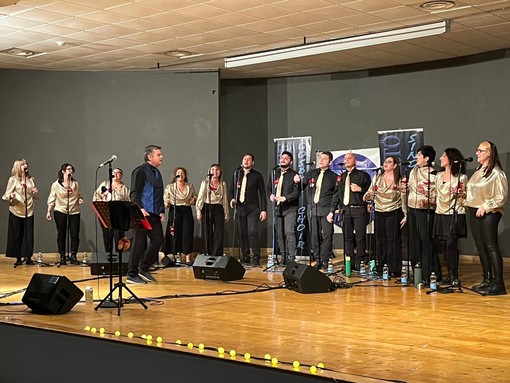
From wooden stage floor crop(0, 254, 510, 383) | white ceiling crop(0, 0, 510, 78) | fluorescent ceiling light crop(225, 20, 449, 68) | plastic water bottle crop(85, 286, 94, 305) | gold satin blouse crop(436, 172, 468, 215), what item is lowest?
wooden stage floor crop(0, 254, 510, 383)

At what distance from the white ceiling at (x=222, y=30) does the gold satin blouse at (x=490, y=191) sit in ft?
7.00

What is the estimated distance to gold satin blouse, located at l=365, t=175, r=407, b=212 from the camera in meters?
9.20

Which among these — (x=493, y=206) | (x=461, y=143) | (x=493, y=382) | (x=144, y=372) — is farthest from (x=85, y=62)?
(x=493, y=382)

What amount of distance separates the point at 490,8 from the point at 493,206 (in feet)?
8.48

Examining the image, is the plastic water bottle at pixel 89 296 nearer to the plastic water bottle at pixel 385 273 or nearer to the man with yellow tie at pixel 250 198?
the plastic water bottle at pixel 385 273

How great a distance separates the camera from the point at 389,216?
30.4 ft

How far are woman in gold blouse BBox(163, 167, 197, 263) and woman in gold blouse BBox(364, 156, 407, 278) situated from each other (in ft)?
11.4

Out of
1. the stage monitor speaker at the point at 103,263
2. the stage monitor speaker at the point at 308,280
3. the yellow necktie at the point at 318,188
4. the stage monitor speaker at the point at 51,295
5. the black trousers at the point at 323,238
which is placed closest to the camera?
the stage monitor speaker at the point at 51,295

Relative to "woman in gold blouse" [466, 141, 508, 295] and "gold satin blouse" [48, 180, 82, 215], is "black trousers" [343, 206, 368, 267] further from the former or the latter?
"gold satin blouse" [48, 180, 82, 215]

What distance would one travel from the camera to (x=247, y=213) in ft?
38.2

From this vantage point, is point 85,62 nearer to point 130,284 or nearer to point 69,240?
point 69,240

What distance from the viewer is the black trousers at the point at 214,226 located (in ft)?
37.7

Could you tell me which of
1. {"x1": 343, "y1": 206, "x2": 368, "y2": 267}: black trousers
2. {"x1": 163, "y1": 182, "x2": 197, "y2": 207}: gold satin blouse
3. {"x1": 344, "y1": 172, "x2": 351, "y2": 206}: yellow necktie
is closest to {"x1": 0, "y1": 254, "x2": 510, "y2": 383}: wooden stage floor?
{"x1": 343, "y1": 206, "x2": 368, "y2": 267}: black trousers

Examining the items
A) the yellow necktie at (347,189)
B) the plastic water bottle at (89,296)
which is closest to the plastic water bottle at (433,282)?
the yellow necktie at (347,189)
